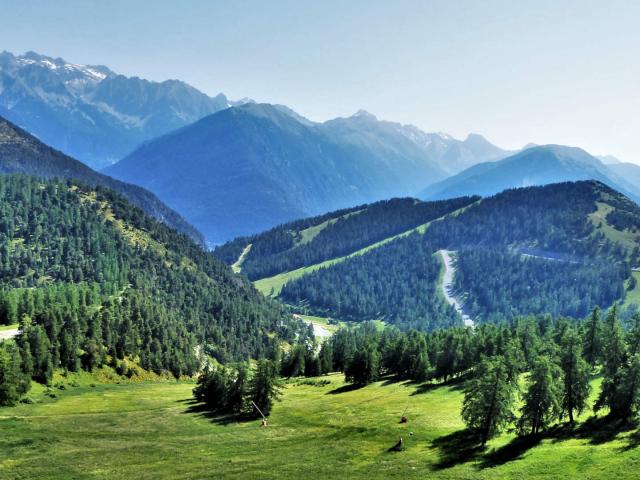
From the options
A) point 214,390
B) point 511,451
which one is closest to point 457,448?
point 511,451

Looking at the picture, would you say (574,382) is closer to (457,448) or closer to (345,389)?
(457,448)

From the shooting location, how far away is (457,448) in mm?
81875

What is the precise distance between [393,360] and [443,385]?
2846 cm

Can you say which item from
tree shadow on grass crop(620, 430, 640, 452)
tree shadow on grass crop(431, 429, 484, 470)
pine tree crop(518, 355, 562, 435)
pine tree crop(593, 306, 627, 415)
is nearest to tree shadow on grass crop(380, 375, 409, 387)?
tree shadow on grass crop(431, 429, 484, 470)

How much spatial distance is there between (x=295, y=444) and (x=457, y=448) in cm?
2839

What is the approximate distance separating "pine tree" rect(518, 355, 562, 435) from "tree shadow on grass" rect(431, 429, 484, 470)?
7911mm

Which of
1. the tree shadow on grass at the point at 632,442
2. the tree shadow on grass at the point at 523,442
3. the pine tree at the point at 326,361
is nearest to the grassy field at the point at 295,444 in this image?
the tree shadow on grass at the point at 632,442

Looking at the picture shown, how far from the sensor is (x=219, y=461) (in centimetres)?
8438

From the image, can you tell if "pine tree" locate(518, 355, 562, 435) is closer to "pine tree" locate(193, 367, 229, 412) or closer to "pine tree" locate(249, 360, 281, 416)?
"pine tree" locate(249, 360, 281, 416)

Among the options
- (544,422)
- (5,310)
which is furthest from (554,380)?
(5,310)

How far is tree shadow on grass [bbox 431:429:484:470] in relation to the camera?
75.9 metres

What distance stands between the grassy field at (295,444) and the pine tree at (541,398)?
282cm

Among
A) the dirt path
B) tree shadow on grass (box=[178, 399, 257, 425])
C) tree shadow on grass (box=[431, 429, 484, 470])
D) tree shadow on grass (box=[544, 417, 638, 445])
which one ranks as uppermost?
the dirt path

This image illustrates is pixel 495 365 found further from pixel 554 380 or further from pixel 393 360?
pixel 393 360
